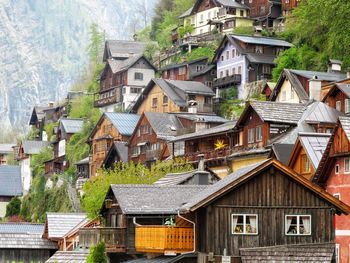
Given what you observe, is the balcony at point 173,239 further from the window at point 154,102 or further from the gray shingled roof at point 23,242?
the window at point 154,102

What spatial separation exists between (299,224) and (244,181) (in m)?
3.83

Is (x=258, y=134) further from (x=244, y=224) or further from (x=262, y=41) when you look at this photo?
(x=262, y=41)

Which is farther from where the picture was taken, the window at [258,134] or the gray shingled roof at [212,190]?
the window at [258,134]

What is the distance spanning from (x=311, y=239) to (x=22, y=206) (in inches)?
3282

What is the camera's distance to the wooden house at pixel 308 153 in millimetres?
64812

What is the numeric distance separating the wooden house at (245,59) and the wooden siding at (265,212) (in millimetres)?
66172

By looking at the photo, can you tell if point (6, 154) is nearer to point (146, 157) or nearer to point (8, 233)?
point (146, 157)

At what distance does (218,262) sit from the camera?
5300 cm

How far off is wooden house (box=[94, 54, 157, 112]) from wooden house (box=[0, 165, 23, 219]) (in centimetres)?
1554

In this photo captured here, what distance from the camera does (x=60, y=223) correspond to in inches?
3093

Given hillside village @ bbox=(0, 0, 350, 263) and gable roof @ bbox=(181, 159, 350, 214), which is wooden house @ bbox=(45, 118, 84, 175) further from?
gable roof @ bbox=(181, 159, 350, 214)

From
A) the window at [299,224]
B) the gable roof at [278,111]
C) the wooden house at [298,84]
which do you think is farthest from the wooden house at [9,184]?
the window at [299,224]

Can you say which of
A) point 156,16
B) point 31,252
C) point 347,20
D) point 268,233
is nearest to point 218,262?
point 268,233

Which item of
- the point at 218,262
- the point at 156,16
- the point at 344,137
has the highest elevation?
the point at 156,16
